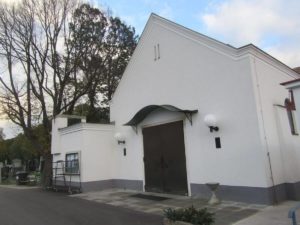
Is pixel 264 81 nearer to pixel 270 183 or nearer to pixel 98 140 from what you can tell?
pixel 270 183

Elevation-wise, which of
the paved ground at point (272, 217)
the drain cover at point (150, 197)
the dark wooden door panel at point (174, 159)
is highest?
the dark wooden door panel at point (174, 159)

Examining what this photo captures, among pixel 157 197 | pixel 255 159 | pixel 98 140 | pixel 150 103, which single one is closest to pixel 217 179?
pixel 255 159

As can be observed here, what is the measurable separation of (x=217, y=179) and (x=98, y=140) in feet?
23.7

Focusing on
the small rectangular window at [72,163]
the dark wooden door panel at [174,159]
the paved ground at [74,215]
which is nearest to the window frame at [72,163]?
the small rectangular window at [72,163]

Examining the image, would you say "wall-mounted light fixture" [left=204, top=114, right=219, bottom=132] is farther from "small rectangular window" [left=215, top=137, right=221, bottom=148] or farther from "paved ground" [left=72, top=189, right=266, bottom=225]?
"paved ground" [left=72, top=189, right=266, bottom=225]

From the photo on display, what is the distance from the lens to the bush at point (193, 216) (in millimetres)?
6375

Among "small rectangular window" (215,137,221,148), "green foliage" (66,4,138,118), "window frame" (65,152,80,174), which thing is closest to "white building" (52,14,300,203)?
"small rectangular window" (215,137,221,148)

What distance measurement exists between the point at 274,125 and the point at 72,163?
34.4 feet

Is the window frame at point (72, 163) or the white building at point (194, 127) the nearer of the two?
the white building at point (194, 127)

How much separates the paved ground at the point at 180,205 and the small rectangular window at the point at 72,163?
104 inches

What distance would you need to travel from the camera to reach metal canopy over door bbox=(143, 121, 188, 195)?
11.6 m

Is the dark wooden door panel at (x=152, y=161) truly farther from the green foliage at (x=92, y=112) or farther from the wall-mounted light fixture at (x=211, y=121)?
the green foliage at (x=92, y=112)

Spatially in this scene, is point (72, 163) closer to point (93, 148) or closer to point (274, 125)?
point (93, 148)

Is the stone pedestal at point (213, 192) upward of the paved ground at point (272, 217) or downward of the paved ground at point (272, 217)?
upward
